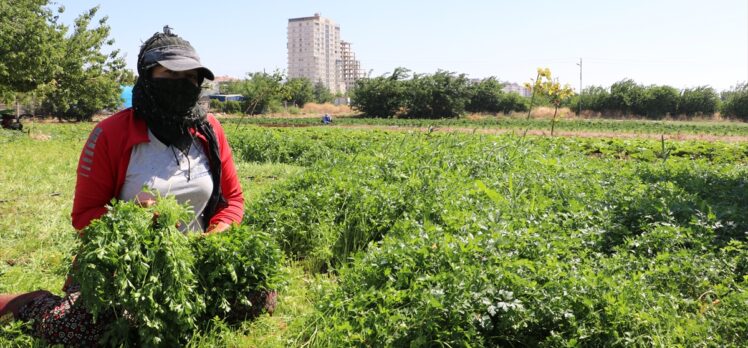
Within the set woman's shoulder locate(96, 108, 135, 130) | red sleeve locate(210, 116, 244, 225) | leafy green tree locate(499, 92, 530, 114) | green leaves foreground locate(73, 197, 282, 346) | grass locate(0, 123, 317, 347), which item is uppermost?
leafy green tree locate(499, 92, 530, 114)

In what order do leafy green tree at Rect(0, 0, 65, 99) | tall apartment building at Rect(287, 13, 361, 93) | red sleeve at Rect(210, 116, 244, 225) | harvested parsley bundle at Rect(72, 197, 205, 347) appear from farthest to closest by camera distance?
tall apartment building at Rect(287, 13, 361, 93), leafy green tree at Rect(0, 0, 65, 99), red sleeve at Rect(210, 116, 244, 225), harvested parsley bundle at Rect(72, 197, 205, 347)

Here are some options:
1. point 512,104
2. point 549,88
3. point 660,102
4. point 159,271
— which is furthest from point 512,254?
point 660,102

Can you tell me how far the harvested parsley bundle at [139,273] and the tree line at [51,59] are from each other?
18054mm

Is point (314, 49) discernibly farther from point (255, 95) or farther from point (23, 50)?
point (23, 50)

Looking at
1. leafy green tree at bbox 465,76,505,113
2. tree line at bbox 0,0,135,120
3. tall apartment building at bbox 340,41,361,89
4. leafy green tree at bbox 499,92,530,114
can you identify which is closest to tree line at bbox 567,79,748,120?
leafy green tree at bbox 499,92,530,114

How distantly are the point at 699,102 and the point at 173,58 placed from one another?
51.3 m

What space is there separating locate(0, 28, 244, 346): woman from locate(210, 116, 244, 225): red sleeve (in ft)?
0.51

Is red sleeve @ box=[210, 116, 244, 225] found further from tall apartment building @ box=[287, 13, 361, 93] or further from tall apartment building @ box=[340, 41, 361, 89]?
tall apartment building @ box=[340, 41, 361, 89]

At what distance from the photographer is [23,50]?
17.3m

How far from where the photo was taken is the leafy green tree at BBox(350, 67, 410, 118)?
44.2m

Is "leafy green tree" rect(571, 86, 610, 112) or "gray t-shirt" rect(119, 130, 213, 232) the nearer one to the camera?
"gray t-shirt" rect(119, 130, 213, 232)

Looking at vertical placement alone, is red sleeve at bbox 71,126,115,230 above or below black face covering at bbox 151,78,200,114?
below

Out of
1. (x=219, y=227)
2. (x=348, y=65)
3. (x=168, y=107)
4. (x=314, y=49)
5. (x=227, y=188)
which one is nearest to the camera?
(x=168, y=107)

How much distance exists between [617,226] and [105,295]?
3170 millimetres
